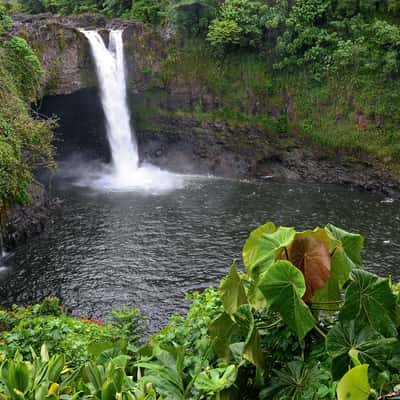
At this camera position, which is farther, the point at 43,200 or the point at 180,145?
the point at 180,145

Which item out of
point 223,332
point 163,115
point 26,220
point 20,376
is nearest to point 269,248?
point 223,332

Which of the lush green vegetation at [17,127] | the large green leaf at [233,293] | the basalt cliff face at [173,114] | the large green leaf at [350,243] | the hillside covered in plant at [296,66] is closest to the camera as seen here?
the large green leaf at [233,293]

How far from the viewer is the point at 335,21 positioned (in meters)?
23.2

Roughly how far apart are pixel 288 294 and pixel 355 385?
0.69 metres

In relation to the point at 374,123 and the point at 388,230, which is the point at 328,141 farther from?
the point at 388,230

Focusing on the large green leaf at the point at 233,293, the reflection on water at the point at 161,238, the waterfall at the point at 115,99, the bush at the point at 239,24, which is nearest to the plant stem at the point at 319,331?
the large green leaf at the point at 233,293

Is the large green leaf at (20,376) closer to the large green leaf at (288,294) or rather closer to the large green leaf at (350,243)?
the large green leaf at (288,294)

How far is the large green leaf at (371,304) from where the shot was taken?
112 inches

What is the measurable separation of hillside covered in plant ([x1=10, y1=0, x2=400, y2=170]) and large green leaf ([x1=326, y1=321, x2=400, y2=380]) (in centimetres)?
2107

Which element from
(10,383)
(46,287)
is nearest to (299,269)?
(10,383)

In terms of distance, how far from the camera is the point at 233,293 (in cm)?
324

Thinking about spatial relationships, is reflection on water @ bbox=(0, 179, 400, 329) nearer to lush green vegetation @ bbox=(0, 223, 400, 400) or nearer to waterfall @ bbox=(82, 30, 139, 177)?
waterfall @ bbox=(82, 30, 139, 177)

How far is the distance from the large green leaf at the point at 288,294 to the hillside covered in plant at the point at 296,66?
21249 mm

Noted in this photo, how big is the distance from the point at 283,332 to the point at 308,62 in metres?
23.7
